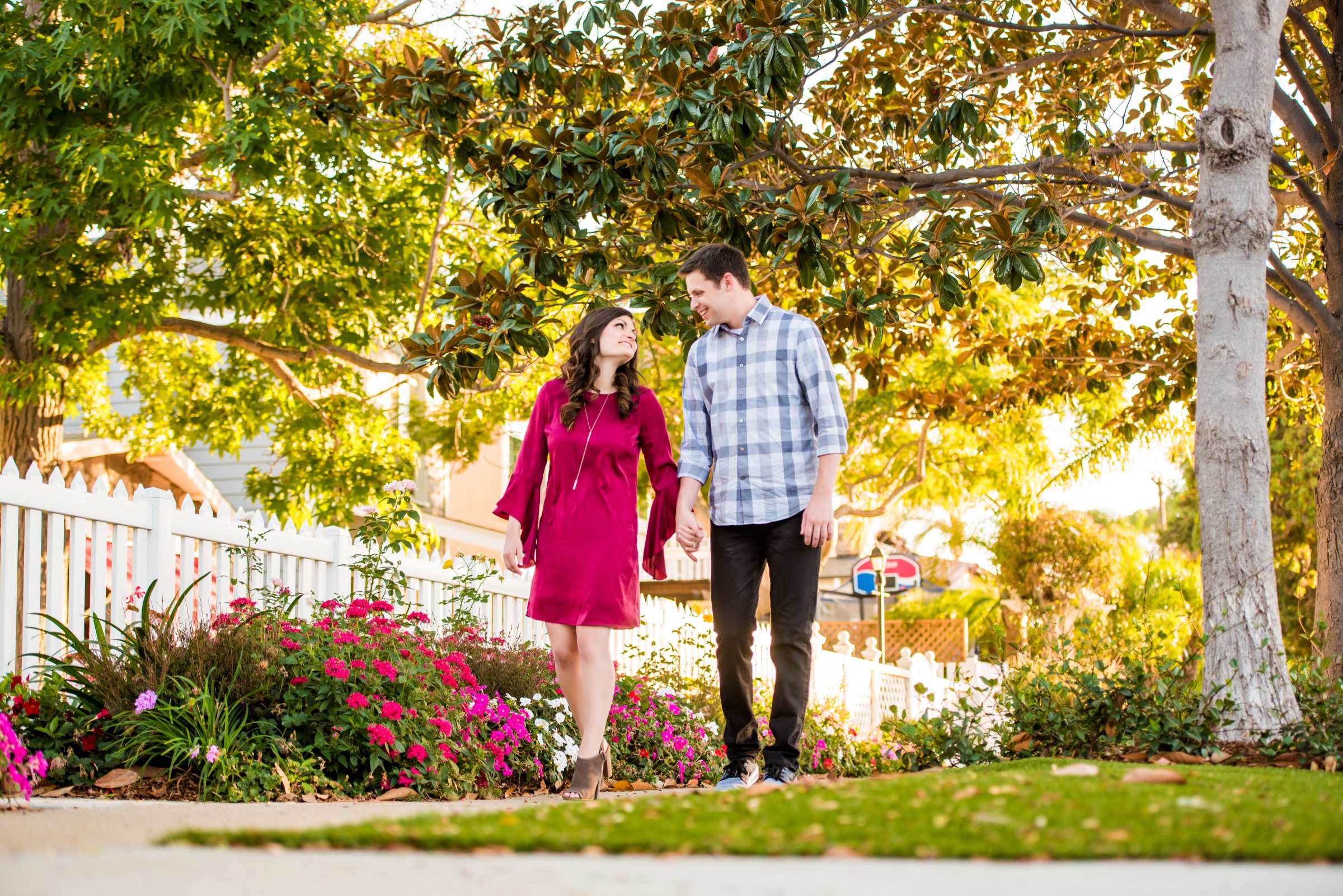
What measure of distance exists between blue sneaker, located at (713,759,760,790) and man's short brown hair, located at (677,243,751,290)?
1849mm

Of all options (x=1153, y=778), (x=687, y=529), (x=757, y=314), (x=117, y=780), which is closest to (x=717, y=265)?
(x=757, y=314)

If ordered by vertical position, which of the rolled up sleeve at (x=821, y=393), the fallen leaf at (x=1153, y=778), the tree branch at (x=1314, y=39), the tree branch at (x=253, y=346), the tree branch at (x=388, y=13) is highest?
the tree branch at (x=388, y=13)

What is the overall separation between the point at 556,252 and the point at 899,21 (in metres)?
3.44

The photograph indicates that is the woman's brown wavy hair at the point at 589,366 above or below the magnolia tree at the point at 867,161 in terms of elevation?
below

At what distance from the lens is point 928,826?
2414 mm

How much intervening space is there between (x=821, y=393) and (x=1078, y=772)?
1745 millimetres

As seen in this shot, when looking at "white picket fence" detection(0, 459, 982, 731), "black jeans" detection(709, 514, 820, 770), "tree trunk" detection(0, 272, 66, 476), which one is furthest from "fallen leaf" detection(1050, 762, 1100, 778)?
"tree trunk" detection(0, 272, 66, 476)

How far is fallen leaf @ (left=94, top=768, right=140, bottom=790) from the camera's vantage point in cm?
456

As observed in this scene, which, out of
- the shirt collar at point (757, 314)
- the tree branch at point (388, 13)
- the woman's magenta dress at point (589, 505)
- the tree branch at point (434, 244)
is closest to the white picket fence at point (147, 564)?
the woman's magenta dress at point (589, 505)

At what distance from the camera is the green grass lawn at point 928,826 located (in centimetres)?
219

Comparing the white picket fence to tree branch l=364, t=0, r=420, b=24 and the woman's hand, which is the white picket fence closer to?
the woman's hand

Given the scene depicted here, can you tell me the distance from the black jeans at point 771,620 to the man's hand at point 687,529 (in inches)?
3.0

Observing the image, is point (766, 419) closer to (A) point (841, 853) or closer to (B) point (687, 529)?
(B) point (687, 529)

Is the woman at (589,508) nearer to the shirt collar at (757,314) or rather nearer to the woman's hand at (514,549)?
the woman's hand at (514,549)
